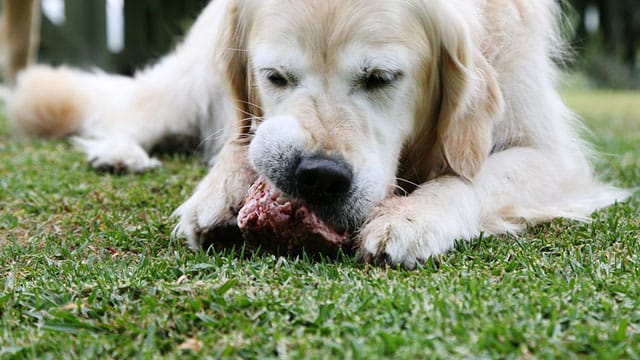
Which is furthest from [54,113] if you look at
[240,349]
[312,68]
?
[240,349]

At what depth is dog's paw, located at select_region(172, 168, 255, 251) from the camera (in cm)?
250

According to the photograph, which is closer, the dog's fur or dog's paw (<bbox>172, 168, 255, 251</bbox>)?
dog's paw (<bbox>172, 168, 255, 251</bbox>)

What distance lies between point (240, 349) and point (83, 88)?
13.0 ft

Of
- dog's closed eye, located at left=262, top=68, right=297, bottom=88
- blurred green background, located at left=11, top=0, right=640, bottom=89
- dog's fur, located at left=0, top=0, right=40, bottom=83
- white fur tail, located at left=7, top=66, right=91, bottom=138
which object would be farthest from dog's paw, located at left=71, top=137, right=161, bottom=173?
blurred green background, located at left=11, top=0, right=640, bottom=89

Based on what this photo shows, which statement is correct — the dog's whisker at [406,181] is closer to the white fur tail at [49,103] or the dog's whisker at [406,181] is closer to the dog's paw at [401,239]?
the dog's paw at [401,239]

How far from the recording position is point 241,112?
310 centimetres

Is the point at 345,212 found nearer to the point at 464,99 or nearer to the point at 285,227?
the point at 285,227

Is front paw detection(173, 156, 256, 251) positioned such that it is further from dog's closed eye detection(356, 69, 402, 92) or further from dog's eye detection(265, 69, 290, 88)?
dog's closed eye detection(356, 69, 402, 92)

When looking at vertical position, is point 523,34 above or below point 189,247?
above

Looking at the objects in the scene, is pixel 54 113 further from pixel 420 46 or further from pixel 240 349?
pixel 240 349

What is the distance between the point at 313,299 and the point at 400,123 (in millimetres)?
921

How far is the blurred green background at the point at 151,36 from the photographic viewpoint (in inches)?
463

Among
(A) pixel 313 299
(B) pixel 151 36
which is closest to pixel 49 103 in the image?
(A) pixel 313 299

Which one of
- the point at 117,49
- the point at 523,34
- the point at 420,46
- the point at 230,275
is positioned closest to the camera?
the point at 230,275
